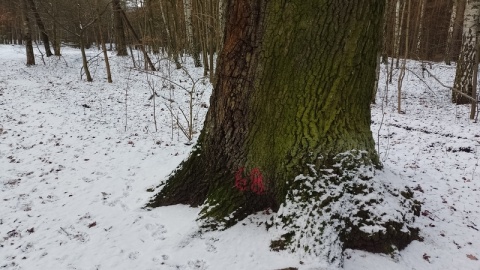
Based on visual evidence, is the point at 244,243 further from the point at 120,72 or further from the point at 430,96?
the point at 120,72

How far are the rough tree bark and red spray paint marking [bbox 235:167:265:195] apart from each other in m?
8.80

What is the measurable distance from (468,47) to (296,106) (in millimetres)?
8748

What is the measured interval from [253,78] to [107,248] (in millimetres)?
1945

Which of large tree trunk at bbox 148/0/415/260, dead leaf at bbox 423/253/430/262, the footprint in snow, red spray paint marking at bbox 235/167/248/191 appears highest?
large tree trunk at bbox 148/0/415/260

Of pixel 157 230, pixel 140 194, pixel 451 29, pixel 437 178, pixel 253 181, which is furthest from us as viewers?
pixel 451 29

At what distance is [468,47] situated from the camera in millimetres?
8500

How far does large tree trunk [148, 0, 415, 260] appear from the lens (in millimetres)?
2281

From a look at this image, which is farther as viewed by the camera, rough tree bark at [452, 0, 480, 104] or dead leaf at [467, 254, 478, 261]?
rough tree bark at [452, 0, 480, 104]

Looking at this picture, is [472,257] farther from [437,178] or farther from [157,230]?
[157,230]

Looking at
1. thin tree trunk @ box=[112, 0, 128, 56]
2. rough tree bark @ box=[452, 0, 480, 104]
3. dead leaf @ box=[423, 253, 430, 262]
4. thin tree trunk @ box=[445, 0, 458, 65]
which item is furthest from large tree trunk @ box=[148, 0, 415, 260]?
thin tree trunk @ box=[112, 0, 128, 56]

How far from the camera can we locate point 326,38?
2.27m

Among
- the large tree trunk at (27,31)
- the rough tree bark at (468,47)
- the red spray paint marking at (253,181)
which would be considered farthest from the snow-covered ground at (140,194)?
the large tree trunk at (27,31)

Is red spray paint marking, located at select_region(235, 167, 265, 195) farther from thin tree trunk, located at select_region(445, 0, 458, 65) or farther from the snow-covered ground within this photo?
thin tree trunk, located at select_region(445, 0, 458, 65)

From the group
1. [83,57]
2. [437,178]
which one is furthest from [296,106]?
[83,57]
